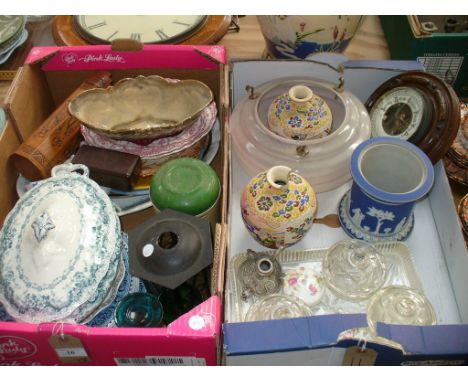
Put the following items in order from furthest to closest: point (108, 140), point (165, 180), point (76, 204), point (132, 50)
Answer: point (132, 50), point (108, 140), point (165, 180), point (76, 204)

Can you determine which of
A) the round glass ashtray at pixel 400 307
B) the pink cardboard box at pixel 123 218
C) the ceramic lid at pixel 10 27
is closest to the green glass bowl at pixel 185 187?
the pink cardboard box at pixel 123 218

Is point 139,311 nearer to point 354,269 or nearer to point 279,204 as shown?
point 279,204

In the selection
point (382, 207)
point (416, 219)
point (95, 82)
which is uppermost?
point (95, 82)

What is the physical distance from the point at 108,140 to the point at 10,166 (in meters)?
0.22

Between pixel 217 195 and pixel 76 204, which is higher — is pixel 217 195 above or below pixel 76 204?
below

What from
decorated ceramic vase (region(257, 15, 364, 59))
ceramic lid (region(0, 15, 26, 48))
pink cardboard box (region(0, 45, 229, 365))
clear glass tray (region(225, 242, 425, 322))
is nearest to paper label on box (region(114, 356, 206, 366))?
pink cardboard box (region(0, 45, 229, 365))

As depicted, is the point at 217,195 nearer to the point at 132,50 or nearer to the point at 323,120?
the point at 323,120

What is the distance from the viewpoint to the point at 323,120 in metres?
1.05

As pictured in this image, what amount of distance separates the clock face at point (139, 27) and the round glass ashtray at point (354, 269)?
27.2 inches

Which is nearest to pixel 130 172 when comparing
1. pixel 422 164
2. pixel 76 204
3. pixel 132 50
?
pixel 76 204

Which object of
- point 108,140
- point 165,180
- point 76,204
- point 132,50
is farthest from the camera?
point 132,50

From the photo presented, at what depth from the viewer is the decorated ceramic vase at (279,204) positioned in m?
0.92

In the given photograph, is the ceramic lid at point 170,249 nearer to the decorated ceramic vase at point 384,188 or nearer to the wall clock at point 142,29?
the decorated ceramic vase at point 384,188

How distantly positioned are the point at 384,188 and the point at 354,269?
0.67ft
